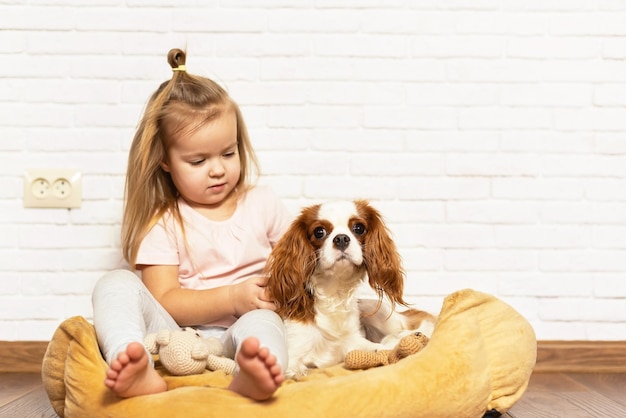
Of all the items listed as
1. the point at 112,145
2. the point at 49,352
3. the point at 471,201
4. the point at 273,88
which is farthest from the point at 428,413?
the point at 112,145

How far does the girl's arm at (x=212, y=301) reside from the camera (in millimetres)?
1849

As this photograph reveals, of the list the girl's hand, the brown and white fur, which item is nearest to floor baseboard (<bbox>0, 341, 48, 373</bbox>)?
the girl's hand

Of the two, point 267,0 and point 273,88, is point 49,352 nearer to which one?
point 273,88

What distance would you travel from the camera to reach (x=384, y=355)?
1.71 meters

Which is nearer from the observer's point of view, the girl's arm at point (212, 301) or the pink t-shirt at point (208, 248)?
the girl's arm at point (212, 301)

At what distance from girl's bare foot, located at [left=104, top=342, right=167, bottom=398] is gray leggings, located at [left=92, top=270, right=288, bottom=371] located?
0.09 m

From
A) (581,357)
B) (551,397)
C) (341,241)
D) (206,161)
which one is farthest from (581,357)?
(206,161)

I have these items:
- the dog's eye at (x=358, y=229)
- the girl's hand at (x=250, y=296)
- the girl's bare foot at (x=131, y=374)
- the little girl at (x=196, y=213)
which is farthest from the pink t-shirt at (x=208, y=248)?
the girl's bare foot at (x=131, y=374)

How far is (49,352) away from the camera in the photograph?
5.38 ft

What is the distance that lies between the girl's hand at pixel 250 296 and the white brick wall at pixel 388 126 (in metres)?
0.52

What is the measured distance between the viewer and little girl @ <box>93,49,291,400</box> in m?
1.90

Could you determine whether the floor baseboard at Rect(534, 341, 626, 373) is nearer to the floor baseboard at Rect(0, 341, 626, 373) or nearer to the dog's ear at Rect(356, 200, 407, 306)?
the floor baseboard at Rect(0, 341, 626, 373)

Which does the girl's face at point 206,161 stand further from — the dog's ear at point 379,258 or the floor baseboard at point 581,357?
the floor baseboard at point 581,357

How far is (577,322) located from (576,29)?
936 mm
